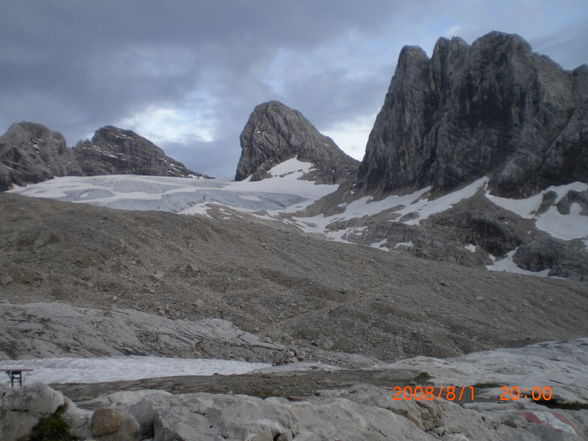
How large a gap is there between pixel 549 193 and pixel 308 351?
58456 mm

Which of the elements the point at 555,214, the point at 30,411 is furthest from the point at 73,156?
the point at 30,411

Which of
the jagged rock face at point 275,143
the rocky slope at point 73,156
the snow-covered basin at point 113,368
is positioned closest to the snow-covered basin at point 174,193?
the rocky slope at point 73,156

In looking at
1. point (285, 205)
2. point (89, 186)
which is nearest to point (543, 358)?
point (285, 205)

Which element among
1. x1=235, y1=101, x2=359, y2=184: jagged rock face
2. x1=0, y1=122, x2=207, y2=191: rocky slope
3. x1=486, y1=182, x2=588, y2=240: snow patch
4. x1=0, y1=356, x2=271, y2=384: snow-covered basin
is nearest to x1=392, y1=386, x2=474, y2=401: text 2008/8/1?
x1=0, y1=356, x2=271, y2=384: snow-covered basin

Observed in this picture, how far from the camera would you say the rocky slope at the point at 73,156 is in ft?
434

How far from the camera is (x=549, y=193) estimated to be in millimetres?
65875

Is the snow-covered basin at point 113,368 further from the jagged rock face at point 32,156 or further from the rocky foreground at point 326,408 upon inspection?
the jagged rock face at point 32,156

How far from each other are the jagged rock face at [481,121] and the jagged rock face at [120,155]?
99.7 meters

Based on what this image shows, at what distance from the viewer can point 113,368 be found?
14430 mm

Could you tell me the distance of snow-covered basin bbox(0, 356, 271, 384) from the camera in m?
13.2

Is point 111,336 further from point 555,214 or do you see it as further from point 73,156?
point 73,156

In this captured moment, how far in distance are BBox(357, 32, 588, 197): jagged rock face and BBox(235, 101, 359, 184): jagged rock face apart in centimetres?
4863
